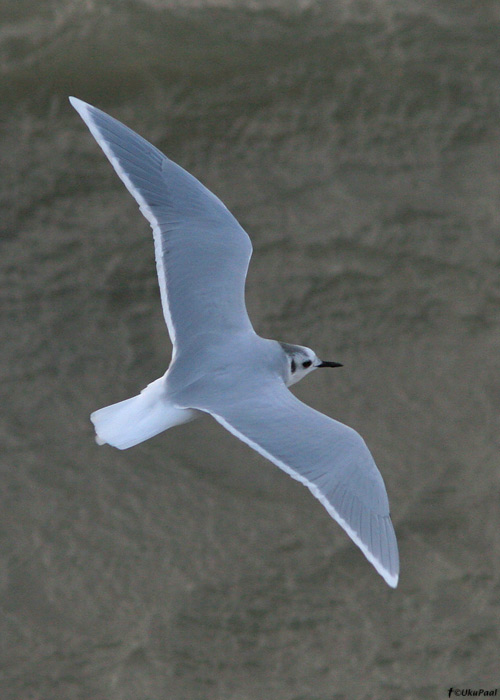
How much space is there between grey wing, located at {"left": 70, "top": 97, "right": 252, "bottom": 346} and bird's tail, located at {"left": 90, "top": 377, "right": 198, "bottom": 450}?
176mm

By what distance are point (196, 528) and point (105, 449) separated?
345 millimetres

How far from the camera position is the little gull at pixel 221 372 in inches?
87.0

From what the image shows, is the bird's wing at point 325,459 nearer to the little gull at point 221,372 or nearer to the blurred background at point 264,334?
the little gull at point 221,372

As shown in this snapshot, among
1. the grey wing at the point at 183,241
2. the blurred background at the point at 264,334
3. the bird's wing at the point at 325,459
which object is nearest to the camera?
the bird's wing at the point at 325,459

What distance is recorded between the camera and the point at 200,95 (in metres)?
3.39

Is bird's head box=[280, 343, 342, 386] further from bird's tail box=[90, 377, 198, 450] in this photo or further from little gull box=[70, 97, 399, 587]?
bird's tail box=[90, 377, 198, 450]

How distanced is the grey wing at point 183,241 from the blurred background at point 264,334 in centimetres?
69

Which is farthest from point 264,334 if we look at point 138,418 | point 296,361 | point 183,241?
point 138,418

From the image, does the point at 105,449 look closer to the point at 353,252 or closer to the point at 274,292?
the point at 274,292

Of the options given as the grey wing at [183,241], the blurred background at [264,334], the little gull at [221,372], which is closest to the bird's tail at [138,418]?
the little gull at [221,372]

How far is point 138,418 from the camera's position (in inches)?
90.4

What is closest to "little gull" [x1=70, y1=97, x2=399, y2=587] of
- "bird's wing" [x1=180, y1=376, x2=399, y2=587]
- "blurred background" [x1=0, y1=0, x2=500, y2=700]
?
"bird's wing" [x1=180, y1=376, x2=399, y2=587]

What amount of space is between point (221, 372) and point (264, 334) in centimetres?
83

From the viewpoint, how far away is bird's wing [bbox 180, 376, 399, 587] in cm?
219
